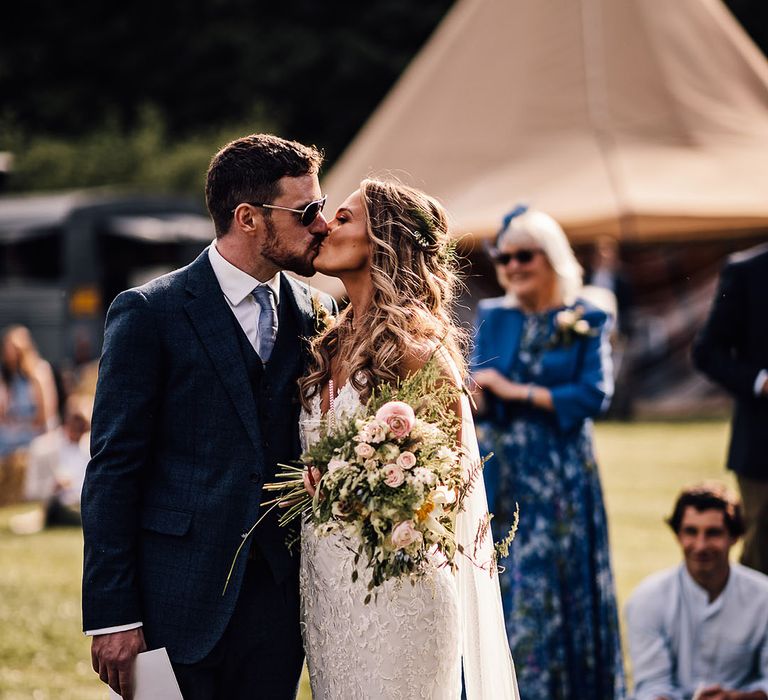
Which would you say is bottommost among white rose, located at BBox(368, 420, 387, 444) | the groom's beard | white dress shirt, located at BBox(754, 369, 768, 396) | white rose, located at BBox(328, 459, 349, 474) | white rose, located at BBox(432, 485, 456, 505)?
white rose, located at BBox(432, 485, 456, 505)

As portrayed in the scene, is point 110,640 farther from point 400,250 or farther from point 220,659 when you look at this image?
point 400,250

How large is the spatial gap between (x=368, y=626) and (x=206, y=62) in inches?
1163

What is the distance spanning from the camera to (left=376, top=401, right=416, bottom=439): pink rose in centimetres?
333

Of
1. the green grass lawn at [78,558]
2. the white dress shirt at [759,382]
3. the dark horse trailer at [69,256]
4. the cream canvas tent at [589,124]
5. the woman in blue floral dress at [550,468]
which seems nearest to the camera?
the white dress shirt at [759,382]

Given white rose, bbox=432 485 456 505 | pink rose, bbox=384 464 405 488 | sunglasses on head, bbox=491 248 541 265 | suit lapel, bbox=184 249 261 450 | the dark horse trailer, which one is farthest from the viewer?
the dark horse trailer

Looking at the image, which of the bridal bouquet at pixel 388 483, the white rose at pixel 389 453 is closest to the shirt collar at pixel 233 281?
the bridal bouquet at pixel 388 483

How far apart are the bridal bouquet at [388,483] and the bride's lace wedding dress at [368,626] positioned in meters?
0.12

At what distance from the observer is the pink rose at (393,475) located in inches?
129

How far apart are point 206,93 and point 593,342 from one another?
2703 centimetres

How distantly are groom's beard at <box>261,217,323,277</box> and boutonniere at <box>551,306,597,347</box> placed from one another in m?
2.27

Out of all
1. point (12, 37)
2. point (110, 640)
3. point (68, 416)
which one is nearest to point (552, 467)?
point (110, 640)

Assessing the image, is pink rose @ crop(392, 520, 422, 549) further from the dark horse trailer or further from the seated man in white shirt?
the dark horse trailer


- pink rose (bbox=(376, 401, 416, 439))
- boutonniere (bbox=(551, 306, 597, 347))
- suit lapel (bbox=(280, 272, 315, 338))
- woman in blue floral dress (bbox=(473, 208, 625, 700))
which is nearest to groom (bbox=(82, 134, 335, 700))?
suit lapel (bbox=(280, 272, 315, 338))

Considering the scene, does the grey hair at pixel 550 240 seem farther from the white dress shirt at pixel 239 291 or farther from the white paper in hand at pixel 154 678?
the white paper in hand at pixel 154 678
